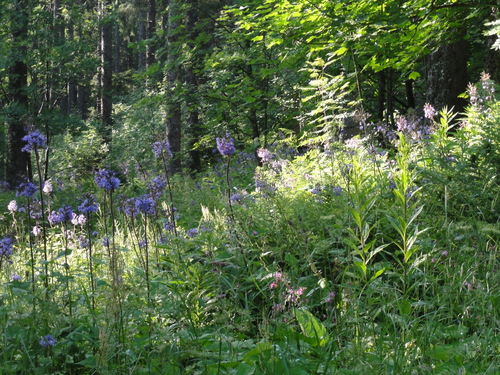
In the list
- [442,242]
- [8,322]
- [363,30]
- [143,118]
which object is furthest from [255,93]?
[143,118]

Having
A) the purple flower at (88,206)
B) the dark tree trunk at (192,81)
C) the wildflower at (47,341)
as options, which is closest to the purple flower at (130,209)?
the purple flower at (88,206)

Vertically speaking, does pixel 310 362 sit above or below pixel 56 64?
below

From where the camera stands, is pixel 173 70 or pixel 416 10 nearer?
pixel 416 10

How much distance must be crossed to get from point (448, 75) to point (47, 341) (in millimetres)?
7390

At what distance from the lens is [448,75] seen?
7.82 metres

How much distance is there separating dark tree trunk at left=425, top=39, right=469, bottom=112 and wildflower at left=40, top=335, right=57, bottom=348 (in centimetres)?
717

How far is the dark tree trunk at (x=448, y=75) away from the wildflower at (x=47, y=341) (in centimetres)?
717

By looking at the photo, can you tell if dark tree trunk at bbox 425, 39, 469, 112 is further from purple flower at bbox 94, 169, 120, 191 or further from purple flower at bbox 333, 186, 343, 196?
purple flower at bbox 94, 169, 120, 191

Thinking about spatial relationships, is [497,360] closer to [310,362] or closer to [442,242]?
[310,362]

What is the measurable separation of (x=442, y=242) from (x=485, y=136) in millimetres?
1665

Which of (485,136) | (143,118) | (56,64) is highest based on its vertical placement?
(56,64)

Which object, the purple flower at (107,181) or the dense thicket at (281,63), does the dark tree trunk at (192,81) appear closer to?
the dense thicket at (281,63)

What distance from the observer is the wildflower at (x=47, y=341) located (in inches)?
91.2

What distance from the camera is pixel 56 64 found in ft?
49.3
